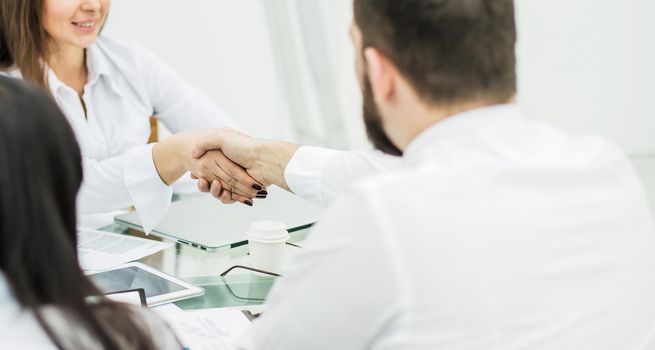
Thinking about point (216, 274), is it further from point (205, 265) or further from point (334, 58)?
point (334, 58)

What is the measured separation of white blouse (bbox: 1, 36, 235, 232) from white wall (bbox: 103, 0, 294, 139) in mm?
1428

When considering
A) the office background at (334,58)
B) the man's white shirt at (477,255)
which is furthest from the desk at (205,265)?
the office background at (334,58)

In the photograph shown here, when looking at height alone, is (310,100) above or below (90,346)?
below

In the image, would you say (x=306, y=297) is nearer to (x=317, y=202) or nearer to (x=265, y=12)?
(x=317, y=202)

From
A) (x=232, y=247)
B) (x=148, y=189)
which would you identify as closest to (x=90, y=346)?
(x=232, y=247)

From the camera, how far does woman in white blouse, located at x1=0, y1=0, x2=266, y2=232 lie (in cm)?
189

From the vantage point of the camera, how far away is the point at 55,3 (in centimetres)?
209

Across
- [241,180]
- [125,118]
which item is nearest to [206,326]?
[241,180]

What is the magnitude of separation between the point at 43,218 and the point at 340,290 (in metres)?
0.33

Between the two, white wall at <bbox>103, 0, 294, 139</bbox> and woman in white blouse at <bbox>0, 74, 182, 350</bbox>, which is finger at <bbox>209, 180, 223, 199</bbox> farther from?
white wall at <bbox>103, 0, 294, 139</bbox>

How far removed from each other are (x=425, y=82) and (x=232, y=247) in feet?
2.61

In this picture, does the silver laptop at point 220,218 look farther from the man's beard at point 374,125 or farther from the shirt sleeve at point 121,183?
the man's beard at point 374,125

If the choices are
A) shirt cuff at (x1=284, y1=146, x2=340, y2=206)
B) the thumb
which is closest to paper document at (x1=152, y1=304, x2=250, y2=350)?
shirt cuff at (x1=284, y1=146, x2=340, y2=206)

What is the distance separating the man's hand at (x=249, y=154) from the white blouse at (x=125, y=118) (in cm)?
13
